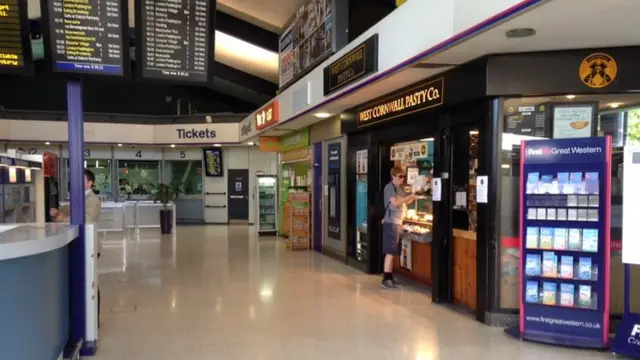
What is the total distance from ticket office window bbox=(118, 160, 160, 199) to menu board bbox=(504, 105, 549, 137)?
42.4 feet

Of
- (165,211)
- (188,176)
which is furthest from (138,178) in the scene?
(165,211)

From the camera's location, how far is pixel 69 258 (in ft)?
13.0

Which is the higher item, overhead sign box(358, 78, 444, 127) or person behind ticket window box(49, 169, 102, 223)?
overhead sign box(358, 78, 444, 127)

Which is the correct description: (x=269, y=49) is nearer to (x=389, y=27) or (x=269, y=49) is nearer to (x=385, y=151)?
(x=385, y=151)

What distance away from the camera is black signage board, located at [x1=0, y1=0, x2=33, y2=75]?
4086mm

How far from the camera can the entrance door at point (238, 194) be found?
15.8 metres

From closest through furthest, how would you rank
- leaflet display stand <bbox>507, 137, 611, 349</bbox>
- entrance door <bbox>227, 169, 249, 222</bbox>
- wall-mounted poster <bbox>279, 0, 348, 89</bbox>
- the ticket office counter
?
1. leaflet display stand <bbox>507, 137, 611, 349</bbox>
2. the ticket office counter
3. wall-mounted poster <bbox>279, 0, 348, 89</bbox>
4. entrance door <bbox>227, 169, 249, 222</bbox>

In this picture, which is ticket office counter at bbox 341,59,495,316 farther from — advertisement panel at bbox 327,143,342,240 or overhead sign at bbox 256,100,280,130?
overhead sign at bbox 256,100,280,130

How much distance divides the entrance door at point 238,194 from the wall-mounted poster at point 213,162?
342mm

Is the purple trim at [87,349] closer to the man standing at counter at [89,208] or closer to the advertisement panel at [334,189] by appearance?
the man standing at counter at [89,208]

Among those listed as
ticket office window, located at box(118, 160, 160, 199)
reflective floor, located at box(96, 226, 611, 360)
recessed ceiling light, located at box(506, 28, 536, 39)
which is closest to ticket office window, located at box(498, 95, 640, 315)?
reflective floor, located at box(96, 226, 611, 360)

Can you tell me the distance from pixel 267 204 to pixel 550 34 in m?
9.44

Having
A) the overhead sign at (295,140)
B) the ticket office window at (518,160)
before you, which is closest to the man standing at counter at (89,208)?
the ticket office window at (518,160)

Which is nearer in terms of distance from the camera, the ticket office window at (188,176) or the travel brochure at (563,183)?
the travel brochure at (563,183)
